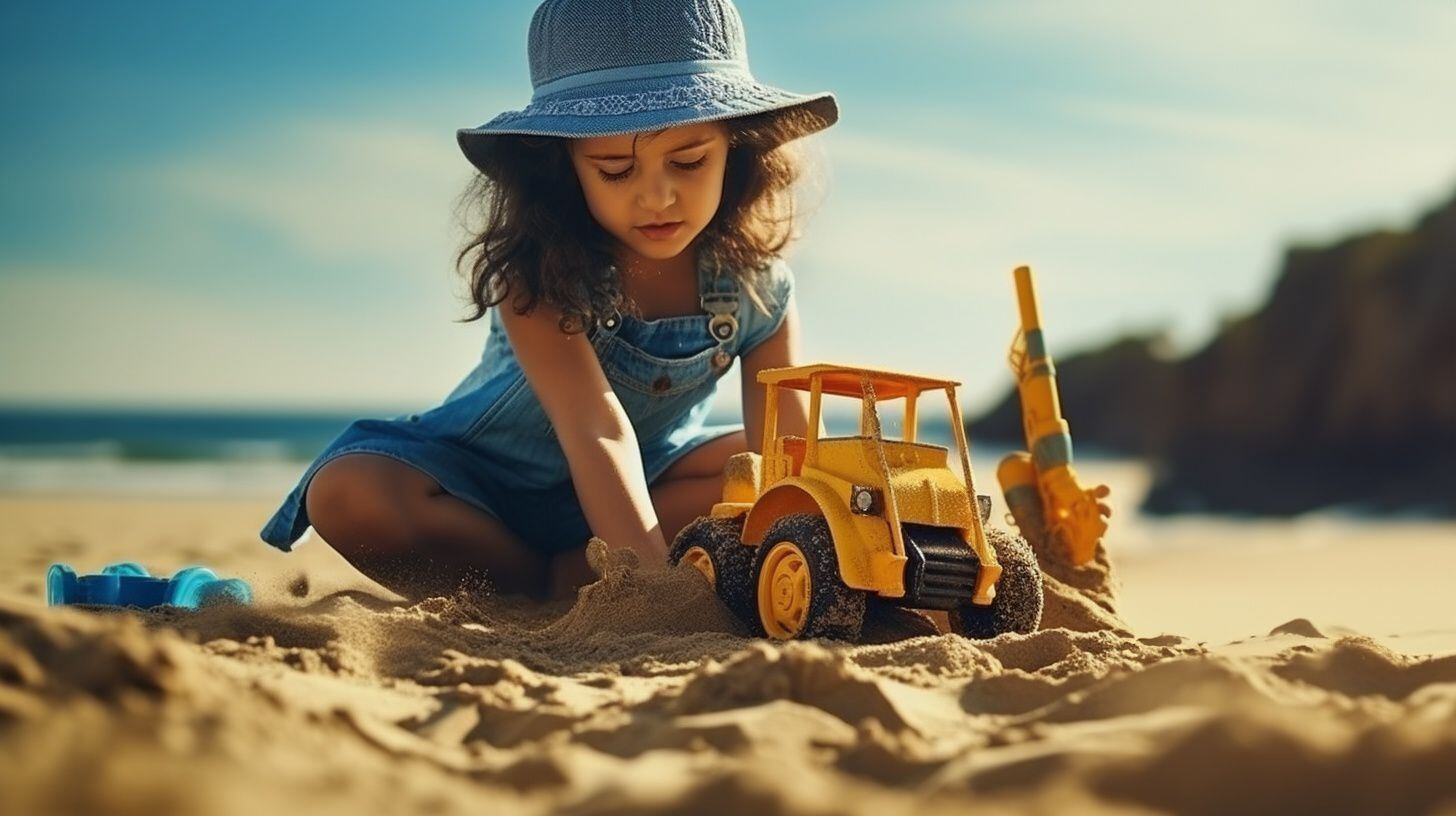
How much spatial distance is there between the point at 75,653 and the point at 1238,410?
1522 centimetres

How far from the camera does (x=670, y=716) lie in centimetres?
182

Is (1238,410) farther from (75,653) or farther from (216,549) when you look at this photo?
(75,653)

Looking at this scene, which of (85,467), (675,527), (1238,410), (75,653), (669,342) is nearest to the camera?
(75,653)

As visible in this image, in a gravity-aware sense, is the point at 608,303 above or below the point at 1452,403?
above

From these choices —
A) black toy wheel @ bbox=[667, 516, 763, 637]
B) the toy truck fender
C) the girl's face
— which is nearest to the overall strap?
the girl's face

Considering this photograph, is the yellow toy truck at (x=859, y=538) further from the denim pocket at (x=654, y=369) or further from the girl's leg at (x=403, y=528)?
the girl's leg at (x=403, y=528)

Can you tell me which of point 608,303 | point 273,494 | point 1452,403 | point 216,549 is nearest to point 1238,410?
point 1452,403

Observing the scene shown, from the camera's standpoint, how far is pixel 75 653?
1.55m

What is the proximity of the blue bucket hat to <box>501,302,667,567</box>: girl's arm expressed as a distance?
52 centimetres

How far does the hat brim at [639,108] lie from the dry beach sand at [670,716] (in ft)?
3.47

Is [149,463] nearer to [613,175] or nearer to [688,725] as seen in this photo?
[613,175]

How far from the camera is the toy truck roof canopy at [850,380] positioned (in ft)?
9.30

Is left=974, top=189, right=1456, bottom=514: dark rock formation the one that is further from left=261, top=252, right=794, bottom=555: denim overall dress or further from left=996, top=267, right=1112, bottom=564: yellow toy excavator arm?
left=261, top=252, right=794, bottom=555: denim overall dress

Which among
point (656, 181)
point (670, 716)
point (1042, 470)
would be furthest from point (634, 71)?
point (670, 716)
